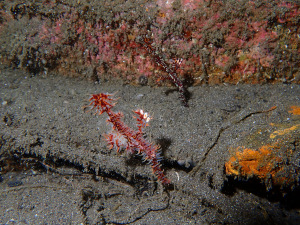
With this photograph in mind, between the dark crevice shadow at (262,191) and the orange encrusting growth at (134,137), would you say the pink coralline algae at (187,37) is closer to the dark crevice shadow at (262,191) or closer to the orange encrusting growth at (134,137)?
the orange encrusting growth at (134,137)

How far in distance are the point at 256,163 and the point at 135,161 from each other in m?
1.85

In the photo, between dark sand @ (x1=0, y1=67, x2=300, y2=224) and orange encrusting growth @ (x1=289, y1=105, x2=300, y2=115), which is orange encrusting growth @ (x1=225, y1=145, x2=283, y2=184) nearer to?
dark sand @ (x1=0, y1=67, x2=300, y2=224)

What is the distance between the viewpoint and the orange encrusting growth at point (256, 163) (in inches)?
90.9

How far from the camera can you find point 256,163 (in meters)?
2.37

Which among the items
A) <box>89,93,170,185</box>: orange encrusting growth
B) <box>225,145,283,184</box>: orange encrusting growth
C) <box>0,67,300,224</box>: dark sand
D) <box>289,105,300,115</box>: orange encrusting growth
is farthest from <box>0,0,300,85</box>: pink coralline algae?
<box>225,145,283,184</box>: orange encrusting growth

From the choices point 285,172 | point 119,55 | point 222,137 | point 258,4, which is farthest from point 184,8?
point 285,172

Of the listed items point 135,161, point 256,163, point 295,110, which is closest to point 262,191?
point 256,163

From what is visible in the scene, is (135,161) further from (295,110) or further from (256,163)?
(295,110)

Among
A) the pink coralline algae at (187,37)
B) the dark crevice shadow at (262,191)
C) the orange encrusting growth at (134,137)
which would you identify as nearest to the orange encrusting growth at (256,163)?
the dark crevice shadow at (262,191)

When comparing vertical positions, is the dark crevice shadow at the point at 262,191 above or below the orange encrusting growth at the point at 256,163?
below

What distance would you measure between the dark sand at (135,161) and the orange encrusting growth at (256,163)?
0.59 ft

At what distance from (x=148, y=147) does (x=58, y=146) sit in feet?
5.75

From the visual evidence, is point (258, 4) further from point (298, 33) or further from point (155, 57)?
point (155, 57)

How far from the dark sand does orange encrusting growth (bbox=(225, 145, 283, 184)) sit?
18 centimetres
